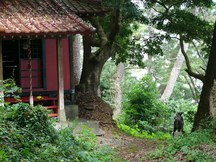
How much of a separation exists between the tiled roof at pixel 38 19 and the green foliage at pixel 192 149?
5028 millimetres

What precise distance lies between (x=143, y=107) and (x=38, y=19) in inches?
320

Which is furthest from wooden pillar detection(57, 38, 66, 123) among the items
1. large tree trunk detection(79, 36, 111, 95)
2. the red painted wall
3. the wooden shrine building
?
large tree trunk detection(79, 36, 111, 95)

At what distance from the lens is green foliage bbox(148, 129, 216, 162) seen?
360 inches

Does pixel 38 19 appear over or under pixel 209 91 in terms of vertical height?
over

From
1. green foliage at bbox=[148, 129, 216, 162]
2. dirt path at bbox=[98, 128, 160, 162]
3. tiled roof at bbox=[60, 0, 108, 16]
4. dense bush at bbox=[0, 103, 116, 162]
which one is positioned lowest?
dirt path at bbox=[98, 128, 160, 162]

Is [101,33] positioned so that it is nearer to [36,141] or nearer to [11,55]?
[11,55]

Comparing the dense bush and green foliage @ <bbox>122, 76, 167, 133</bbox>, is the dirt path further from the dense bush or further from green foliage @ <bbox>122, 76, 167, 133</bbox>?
green foliage @ <bbox>122, 76, 167, 133</bbox>

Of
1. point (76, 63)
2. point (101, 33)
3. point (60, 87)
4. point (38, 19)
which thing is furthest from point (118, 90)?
point (38, 19)

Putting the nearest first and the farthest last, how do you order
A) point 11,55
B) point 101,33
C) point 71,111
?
point 11,55 → point 71,111 → point 101,33

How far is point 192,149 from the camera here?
9898 mm

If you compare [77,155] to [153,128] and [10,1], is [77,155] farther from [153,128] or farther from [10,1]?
[153,128]

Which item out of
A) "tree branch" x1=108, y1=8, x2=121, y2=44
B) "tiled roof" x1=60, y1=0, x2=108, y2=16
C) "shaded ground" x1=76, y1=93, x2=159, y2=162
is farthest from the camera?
"tree branch" x1=108, y1=8, x2=121, y2=44

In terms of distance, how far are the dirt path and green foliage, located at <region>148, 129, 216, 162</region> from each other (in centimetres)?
54

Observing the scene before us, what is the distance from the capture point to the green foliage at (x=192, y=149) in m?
9.13
